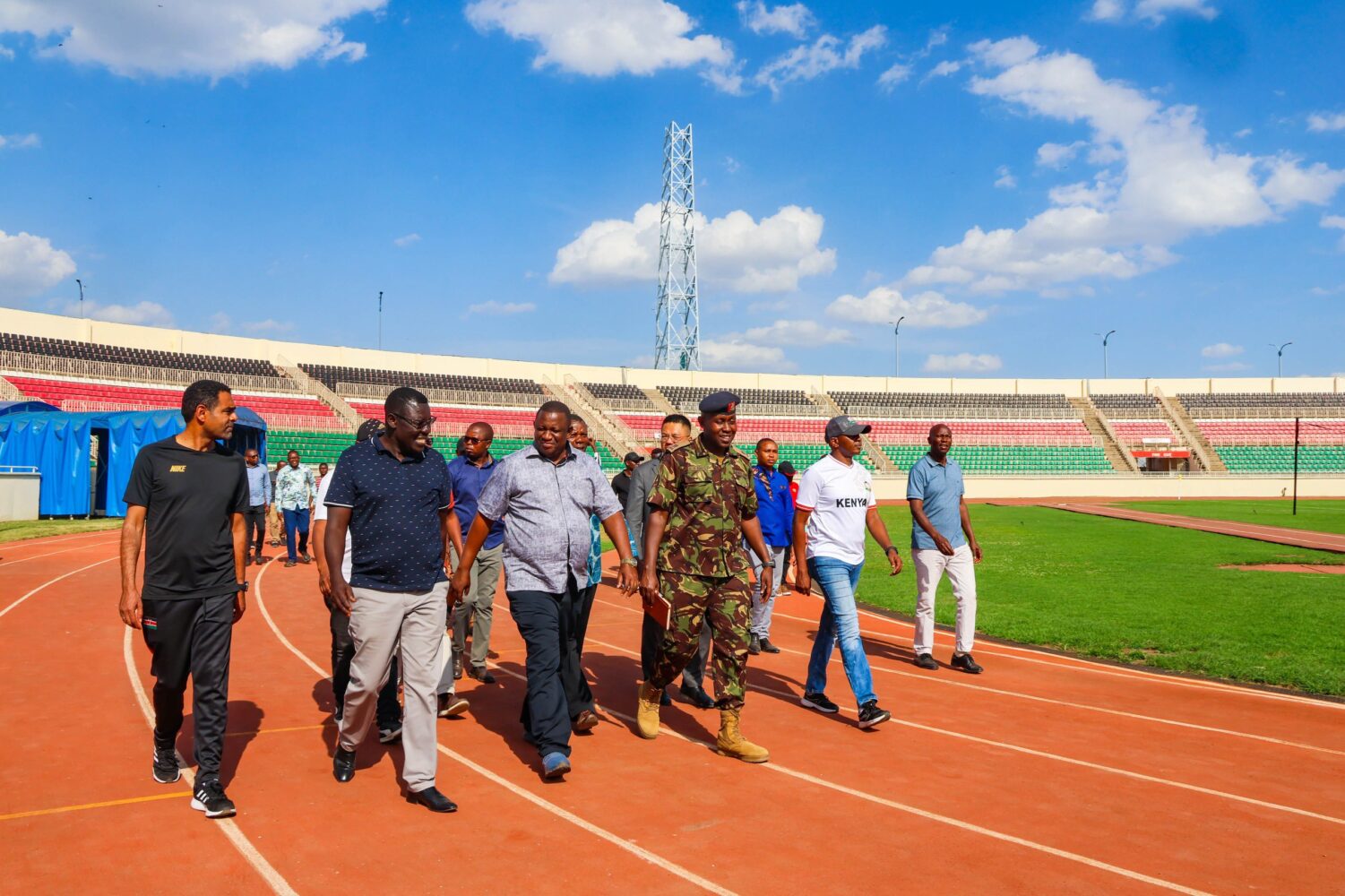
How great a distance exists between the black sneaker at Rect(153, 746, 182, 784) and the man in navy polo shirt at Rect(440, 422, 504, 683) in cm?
239

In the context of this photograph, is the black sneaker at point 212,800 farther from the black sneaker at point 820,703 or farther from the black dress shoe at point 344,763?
the black sneaker at point 820,703

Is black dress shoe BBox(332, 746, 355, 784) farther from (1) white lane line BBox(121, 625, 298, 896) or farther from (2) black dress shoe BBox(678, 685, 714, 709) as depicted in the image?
(2) black dress shoe BBox(678, 685, 714, 709)

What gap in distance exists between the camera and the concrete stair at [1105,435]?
5281 cm

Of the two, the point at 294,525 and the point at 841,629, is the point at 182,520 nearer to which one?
the point at 841,629

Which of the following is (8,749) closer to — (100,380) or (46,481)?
(46,481)

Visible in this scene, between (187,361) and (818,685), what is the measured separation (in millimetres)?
Result: 39686

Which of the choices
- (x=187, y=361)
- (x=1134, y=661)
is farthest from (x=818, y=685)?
(x=187, y=361)

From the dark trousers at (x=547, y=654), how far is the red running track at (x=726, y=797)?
0.26 metres

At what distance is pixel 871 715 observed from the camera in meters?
6.13

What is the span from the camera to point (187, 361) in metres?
39.5

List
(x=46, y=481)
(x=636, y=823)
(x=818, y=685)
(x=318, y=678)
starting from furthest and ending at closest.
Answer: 1. (x=46, y=481)
2. (x=318, y=678)
3. (x=818, y=685)
4. (x=636, y=823)

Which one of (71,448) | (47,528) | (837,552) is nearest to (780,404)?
(71,448)

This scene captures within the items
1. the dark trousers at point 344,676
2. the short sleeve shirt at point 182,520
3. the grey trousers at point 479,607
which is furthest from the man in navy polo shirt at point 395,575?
the grey trousers at point 479,607

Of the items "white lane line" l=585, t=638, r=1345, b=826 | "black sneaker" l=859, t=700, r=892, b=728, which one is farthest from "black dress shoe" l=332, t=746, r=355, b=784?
"white lane line" l=585, t=638, r=1345, b=826
